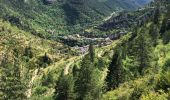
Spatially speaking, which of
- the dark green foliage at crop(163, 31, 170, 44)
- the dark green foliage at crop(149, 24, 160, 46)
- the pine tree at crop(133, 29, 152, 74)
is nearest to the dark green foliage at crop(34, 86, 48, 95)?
the pine tree at crop(133, 29, 152, 74)

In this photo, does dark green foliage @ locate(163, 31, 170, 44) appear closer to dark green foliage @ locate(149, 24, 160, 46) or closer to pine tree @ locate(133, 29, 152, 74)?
dark green foliage @ locate(149, 24, 160, 46)

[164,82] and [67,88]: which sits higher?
[164,82]

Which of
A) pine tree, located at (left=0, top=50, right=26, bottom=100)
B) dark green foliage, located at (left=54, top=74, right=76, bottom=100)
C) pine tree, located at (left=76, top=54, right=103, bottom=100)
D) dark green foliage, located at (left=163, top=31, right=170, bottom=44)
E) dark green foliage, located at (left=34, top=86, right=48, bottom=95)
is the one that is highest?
dark green foliage, located at (left=163, top=31, right=170, bottom=44)

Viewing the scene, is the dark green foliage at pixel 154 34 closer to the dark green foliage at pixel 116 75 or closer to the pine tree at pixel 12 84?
the dark green foliage at pixel 116 75

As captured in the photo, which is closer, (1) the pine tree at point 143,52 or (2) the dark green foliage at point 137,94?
(2) the dark green foliage at point 137,94

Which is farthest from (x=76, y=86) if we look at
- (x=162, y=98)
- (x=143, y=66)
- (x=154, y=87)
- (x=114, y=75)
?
(x=162, y=98)

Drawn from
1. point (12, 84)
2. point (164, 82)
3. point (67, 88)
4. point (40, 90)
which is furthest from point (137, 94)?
point (40, 90)

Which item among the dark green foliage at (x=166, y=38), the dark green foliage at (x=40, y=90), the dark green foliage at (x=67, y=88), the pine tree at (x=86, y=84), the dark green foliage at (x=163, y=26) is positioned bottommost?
the dark green foliage at (x=40, y=90)

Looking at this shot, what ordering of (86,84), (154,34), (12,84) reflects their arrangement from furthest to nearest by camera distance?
1. (154,34)
2. (86,84)
3. (12,84)

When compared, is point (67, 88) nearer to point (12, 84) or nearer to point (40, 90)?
point (12, 84)

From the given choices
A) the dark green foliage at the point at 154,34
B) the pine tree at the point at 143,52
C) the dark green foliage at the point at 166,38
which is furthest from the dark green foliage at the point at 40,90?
the dark green foliage at the point at 166,38

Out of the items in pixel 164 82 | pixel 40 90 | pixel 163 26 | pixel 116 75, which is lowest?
pixel 40 90

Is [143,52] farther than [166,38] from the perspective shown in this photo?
No
